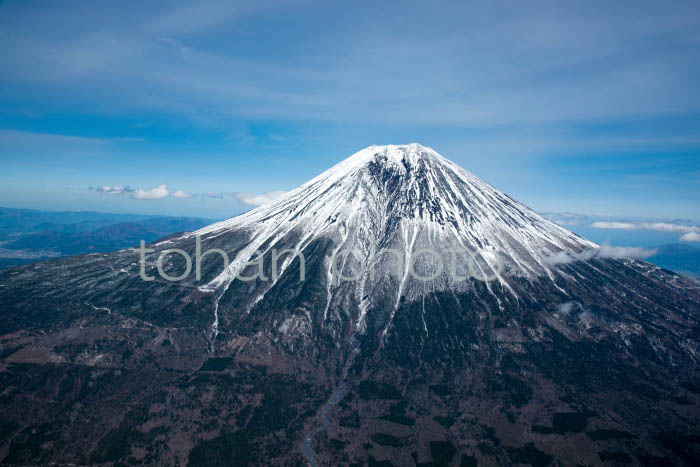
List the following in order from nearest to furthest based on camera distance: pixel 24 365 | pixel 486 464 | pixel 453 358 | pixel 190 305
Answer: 1. pixel 486 464
2. pixel 24 365
3. pixel 453 358
4. pixel 190 305

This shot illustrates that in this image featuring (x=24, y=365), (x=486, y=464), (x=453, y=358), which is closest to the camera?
(x=486, y=464)

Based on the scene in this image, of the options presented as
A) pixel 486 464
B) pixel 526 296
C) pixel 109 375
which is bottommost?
pixel 486 464

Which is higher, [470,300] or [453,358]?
[470,300]

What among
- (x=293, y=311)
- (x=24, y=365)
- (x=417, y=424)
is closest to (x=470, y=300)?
(x=417, y=424)

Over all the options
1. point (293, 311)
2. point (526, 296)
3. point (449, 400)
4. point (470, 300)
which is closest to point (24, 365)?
point (293, 311)

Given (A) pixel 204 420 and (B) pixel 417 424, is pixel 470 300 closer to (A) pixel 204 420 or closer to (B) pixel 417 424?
(B) pixel 417 424

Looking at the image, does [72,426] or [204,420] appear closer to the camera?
[72,426]

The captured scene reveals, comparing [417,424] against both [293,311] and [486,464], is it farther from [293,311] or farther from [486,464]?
[293,311]
